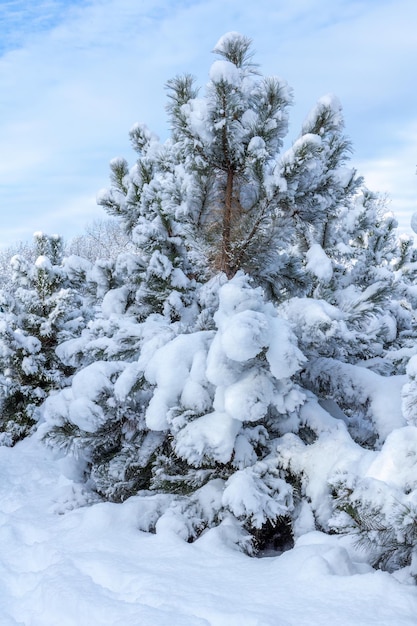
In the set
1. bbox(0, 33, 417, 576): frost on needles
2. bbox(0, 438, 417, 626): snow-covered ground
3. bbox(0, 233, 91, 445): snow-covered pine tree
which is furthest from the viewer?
bbox(0, 233, 91, 445): snow-covered pine tree

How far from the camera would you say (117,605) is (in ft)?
7.75

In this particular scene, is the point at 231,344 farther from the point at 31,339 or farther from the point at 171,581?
the point at 31,339

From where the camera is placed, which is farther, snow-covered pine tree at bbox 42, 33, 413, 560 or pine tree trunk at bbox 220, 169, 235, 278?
pine tree trunk at bbox 220, 169, 235, 278

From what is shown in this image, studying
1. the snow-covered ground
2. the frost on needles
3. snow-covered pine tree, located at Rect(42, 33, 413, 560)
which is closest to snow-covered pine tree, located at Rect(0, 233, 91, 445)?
the frost on needles

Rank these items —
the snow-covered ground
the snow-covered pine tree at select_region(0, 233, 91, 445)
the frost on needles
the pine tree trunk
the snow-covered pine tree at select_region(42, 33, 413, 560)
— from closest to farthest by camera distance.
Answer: the snow-covered ground
the frost on needles
the snow-covered pine tree at select_region(42, 33, 413, 560)
the pine tree trunk
the snow-covered pine tree at select_region(0, 233, 91, 445)

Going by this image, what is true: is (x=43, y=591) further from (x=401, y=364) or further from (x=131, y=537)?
(x=401, y=364)

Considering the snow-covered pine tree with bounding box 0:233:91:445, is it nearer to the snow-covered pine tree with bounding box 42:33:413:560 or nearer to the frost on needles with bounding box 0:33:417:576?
the frost on needles with bounding box 0:33:417:576

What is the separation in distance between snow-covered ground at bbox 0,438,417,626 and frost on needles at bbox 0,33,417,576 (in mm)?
Result: 192

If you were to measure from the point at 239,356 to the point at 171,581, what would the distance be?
1303 millimetres

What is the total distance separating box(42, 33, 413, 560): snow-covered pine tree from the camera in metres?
3.00

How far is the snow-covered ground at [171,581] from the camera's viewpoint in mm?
2094

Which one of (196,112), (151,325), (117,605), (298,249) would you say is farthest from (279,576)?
(298,249)

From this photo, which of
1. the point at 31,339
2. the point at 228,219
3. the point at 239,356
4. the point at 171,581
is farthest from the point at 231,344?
the point at 31,339

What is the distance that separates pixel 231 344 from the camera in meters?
2.76
